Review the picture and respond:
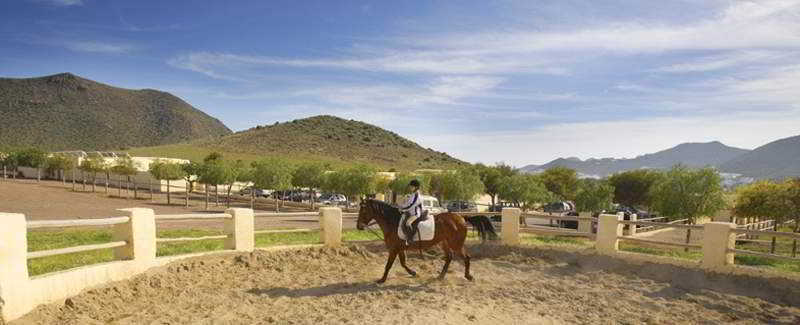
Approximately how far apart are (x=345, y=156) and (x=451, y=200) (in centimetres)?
6035

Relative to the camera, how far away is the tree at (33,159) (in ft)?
218

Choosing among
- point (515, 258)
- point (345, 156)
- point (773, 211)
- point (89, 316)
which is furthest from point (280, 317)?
point (345, 156)

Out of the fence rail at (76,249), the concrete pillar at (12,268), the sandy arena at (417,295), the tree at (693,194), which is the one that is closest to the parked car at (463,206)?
the tree at (693,194)

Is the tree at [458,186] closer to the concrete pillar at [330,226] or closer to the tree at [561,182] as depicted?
the tree at [561,182]

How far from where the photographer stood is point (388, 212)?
1065 centimetres

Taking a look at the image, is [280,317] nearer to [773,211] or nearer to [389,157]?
[773,211]

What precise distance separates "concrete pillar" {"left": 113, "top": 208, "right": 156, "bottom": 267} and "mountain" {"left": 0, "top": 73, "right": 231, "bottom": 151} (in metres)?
120

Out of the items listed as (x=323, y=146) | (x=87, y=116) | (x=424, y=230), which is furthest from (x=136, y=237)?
(x=87, y=116)

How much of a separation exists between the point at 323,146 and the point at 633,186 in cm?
6798

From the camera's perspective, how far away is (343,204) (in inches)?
1934

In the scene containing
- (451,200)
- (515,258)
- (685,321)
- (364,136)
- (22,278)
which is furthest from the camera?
(364,136)

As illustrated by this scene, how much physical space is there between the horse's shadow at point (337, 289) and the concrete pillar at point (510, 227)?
4928 millimetres

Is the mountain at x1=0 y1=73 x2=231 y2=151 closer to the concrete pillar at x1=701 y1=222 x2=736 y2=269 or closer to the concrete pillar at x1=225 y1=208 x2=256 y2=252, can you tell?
the concrete pillar at x1=225 y1=208 x2=256 y2=252

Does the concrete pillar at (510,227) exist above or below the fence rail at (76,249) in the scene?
below
